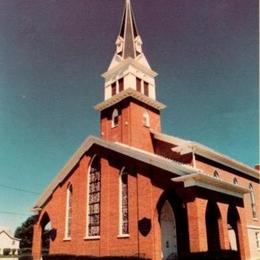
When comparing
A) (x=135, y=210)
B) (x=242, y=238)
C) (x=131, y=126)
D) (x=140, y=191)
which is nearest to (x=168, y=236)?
(x=135, y=210)

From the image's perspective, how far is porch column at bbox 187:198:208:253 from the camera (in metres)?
16.5

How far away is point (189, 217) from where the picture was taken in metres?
17.0

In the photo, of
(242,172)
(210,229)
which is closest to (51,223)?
(210,229)

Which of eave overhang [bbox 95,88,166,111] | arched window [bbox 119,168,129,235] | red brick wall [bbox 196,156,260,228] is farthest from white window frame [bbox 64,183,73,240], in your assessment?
red brick wall [bbox 196,156,260,228]

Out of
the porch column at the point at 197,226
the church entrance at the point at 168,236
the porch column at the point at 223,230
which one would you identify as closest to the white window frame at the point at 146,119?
the church entrance at the point at 168,236

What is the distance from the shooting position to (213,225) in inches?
768

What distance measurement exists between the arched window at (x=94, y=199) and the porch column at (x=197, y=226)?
24.7 feet

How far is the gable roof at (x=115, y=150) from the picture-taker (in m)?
18.3

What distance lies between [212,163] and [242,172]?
5503mm

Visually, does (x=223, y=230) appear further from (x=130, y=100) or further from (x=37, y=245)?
(x=37, y=245)

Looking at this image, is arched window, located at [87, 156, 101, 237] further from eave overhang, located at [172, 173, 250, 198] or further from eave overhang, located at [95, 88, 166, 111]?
eave overhang, located at [172, 173, 250, 198]

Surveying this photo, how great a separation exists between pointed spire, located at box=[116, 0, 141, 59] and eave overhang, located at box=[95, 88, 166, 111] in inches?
193

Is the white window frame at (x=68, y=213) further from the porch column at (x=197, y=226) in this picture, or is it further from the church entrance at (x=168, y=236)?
the porch column at (x=197, y=226)

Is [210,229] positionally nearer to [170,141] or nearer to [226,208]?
[226,208]
